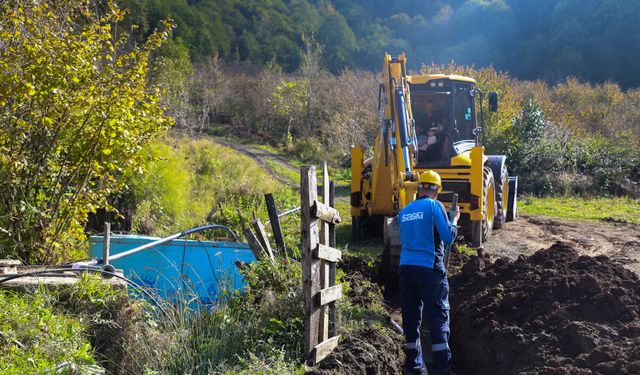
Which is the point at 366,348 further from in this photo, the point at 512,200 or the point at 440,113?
the point at 512,200

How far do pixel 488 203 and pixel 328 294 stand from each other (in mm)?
7756

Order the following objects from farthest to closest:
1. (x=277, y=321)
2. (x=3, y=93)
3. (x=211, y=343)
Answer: (x=3, y=93) < (x=277, y=321) < (x=211, y=343)

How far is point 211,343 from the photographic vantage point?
607 centimetres

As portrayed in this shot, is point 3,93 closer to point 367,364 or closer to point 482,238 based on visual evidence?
point 367,364

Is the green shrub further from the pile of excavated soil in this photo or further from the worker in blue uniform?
the worker in blue uniform

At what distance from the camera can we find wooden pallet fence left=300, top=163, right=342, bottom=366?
6.09 m

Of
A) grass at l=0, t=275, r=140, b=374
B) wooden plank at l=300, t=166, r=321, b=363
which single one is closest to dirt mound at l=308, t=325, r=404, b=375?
wooden plank at l=300, t=166, r=321, b=363

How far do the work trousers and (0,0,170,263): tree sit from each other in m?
3.92

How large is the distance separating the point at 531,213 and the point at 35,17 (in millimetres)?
13762

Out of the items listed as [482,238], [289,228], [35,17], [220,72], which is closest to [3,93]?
[35,17]

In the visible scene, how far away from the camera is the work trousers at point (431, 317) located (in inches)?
272

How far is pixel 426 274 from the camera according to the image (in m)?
6.96

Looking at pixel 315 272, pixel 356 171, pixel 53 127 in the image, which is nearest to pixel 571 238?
pixel 356 171

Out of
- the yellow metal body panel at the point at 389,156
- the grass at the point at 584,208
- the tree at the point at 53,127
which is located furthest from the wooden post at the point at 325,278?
the grass at the point at 584,208
